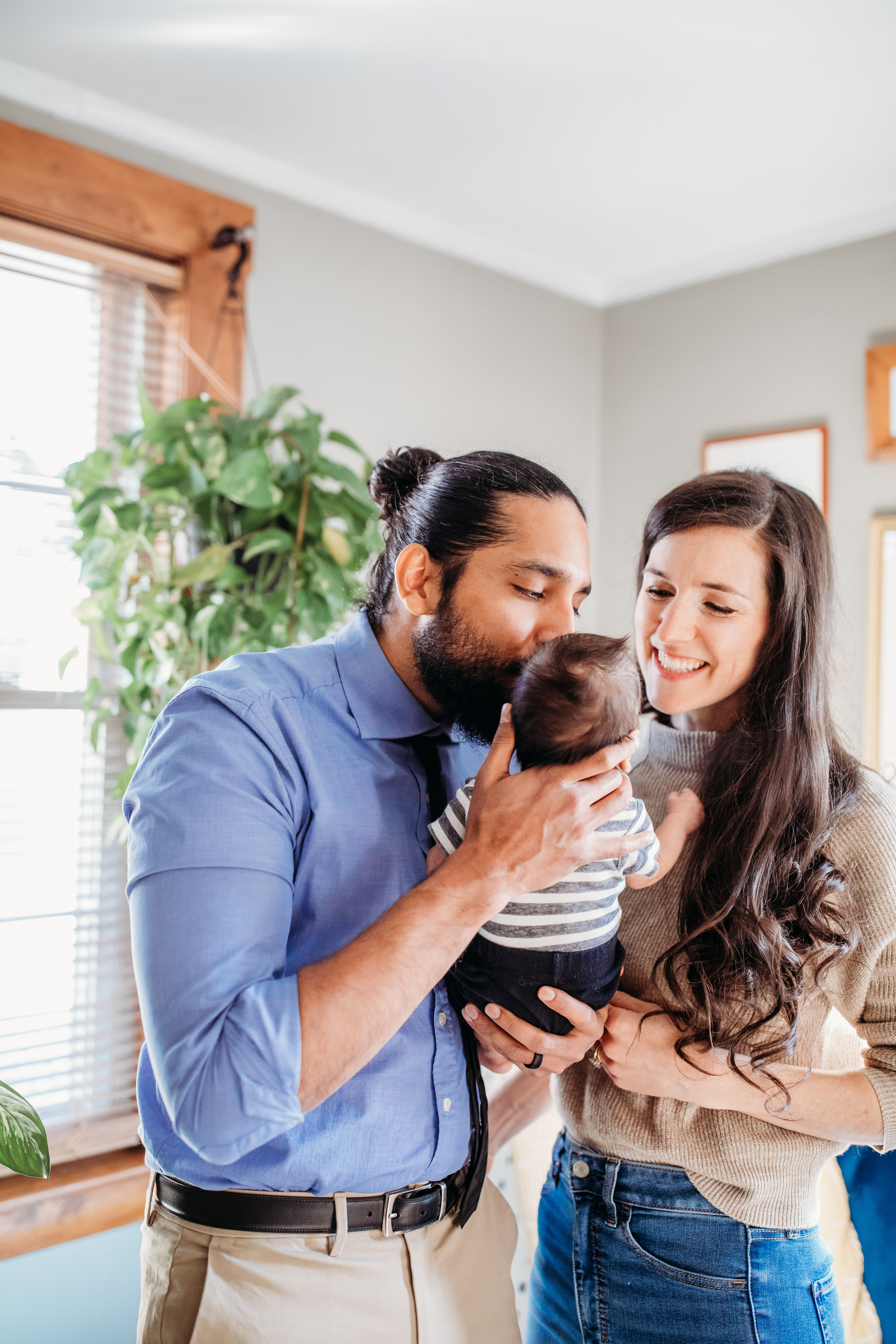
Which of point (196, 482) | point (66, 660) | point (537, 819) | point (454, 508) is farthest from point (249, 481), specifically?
point (537, 819)

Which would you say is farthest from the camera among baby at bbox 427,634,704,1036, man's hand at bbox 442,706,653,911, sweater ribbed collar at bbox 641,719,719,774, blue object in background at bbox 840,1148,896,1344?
blue object in background at bbox 840,1148,896,1344

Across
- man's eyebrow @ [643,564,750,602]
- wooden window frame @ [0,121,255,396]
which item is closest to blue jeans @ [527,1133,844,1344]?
man's eyebrow @ [643,564,750,602]

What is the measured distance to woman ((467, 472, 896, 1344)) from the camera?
1.15 meters

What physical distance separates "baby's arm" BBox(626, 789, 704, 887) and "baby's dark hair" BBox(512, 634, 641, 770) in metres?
0.19

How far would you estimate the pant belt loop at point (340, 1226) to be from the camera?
1032mm

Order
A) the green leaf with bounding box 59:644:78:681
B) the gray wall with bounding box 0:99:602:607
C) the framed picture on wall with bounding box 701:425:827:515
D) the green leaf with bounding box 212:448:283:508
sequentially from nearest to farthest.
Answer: the green leaf with bounding box 212:448:283:508 → the green leaf with bounding box 59:644:78:681 → the gray wall with bounding box 0:99:602:607 → the framed picture on wall with bounding box 701:425:827:515

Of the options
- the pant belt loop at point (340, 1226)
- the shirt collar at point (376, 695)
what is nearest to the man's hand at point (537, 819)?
the shirt collar at point (376, 695)

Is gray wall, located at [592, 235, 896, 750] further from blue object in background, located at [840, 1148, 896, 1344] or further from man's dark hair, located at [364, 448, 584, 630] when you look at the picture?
man's dark hair, located at [364, 448, 584, 630]

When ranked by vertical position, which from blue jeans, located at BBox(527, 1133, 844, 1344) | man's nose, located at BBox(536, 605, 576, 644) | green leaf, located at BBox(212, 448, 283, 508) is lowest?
blue jeans, located at BBox(527, 1133, 844, 1344)

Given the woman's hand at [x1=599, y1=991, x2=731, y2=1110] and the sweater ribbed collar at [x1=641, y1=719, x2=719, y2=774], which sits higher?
the sweater ribbed collar at [x1=641, y1=719, x2=719, y2=774]

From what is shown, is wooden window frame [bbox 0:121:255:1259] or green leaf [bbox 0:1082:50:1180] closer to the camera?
green leaf [bbox 0:1082:50:1180]

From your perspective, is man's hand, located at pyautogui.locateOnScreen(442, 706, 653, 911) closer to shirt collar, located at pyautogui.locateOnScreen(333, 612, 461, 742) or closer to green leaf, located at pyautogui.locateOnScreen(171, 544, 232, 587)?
shirt collar, located at pyautogui.locateOnScreen(333, 612, 461, 742)

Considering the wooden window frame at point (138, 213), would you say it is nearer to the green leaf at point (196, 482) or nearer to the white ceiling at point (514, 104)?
the white ceiling at point (514, 104)

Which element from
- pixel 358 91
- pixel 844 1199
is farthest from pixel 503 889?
pixel 358 91
